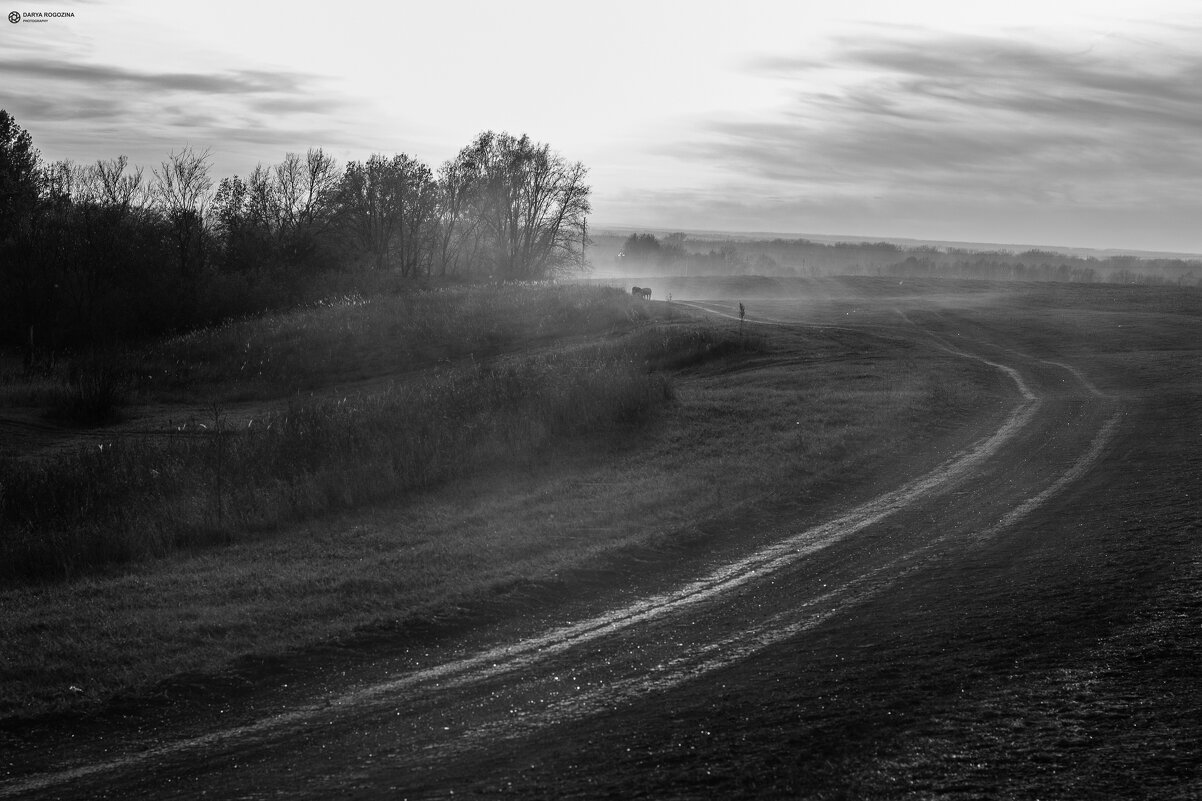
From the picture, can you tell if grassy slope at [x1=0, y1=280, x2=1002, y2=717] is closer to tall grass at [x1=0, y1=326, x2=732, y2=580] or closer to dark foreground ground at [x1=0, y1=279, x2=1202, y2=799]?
tall grass at [x1=0, y1=326, x2=732, y2=580]

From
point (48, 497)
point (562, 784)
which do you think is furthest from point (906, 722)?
point (48, 497)

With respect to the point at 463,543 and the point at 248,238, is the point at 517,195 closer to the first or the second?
the point at 248,238

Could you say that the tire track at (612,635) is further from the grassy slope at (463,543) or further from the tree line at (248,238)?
the tree line at (248,238)

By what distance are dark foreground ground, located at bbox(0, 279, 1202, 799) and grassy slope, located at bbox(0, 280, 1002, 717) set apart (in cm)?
84

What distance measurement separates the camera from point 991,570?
328 inches

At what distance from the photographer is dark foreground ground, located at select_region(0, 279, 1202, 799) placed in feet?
15.6

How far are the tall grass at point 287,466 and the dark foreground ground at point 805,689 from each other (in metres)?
5.13

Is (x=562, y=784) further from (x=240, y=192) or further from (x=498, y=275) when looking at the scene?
(x=498, y=275)

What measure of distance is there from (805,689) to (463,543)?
5097 mm

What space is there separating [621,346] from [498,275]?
163 feet

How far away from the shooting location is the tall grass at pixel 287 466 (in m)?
10.9

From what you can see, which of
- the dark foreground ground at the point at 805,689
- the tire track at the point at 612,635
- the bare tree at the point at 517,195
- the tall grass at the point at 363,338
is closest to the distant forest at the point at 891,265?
the bare tree at the point at 517,195

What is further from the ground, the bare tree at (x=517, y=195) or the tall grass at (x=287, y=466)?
the bare tree at (x=517, y=195)

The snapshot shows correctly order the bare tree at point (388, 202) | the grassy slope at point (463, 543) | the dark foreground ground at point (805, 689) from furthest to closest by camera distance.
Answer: the bare tree at point (388, 202)
the grassy slope at point (463, 543)
the dark foreground ground at point (805, 689)
